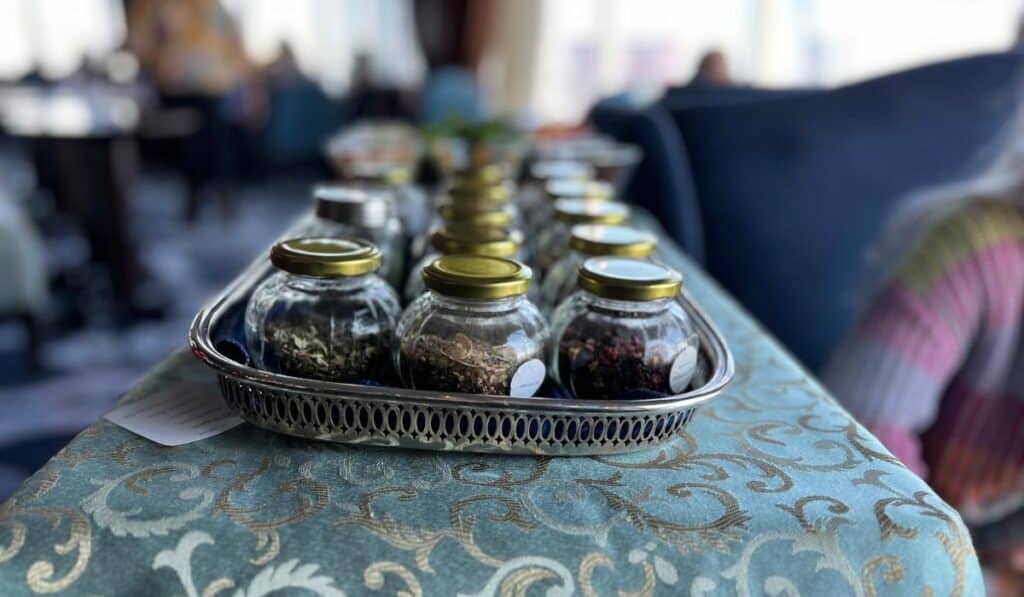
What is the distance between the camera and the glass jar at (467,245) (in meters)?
0.54

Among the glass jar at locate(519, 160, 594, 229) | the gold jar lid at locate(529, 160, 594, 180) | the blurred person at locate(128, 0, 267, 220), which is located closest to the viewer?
the glass jar at locate(519, 160, 594, 229)

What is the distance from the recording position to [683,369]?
1.51 feet

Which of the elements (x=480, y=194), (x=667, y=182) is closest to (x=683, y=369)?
(x=480, y=194)

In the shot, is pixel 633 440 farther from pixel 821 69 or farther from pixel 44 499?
pixel 821 69

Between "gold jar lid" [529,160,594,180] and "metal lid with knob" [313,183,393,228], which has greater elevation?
"metal lid with knob" [313,183,393,228]

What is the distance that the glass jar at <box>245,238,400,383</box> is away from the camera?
1.46 ft

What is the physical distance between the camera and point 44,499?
370 millimetres

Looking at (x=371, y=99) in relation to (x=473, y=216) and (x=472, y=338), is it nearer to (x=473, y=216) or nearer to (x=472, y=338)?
(x=473, y=216)

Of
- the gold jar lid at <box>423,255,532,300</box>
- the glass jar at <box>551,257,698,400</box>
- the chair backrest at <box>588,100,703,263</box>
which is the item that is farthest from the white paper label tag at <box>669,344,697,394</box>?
the chair backrest at <box>588,100,703,263</box>

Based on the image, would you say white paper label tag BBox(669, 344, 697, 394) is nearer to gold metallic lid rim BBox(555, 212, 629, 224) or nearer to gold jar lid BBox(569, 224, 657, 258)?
gold jar lid BBox(569, 224, 657, 258)

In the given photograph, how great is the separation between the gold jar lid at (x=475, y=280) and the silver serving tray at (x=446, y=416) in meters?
0.06

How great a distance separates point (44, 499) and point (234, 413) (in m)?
0.11

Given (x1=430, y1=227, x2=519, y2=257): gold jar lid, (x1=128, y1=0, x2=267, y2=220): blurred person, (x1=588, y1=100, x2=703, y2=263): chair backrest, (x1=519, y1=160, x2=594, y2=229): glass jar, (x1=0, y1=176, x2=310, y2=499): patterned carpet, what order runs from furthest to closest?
1. (x1=128, y1=0, x2=267, y2=220): blurred person
2. (x1=0, y1=176, x2=310, y2=499): patterned carpet
3. (x1=588, y1=100, x2=703, y2=263): chair backrest
4. (x1=519, y1=160, x2=594, y2=229): glass jar
5. (x1=430, y1=227, x2=519, y2=257): gold jar lid

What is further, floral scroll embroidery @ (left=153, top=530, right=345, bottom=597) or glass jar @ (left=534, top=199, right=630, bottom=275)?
glass jar @ (left=534, top=199, right=630, bottom=275)
